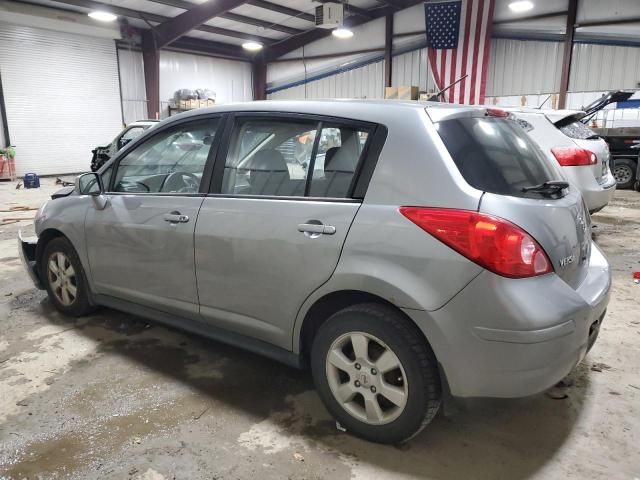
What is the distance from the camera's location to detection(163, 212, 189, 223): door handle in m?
2.65

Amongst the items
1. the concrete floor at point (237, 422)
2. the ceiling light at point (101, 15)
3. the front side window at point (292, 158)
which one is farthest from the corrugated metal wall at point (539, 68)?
the front side window at point (292, 158)

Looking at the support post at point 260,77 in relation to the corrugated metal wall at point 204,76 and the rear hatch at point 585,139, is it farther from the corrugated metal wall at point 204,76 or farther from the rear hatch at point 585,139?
the rear hatch at point 585,139

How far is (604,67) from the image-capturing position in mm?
12867

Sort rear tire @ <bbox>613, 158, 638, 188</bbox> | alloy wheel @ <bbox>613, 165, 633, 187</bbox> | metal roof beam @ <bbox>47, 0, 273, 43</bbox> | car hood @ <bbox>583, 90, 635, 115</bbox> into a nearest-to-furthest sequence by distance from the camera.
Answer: car hood @ <bbox>583, 90, 635, 115</bbox> → rear tire @ <bbox>613, 158, 638, 188</bbox> → alloy wheel @ <bbox>613, 165, 633, 187</bbox> → metal roof beam @ <bbox>47, 0, 273, 43</bbox>

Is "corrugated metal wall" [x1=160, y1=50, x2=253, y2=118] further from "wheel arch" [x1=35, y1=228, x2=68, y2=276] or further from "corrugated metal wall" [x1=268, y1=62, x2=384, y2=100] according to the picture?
"wheel arch" [x1=35, y1=228, x2=68, y2=276]

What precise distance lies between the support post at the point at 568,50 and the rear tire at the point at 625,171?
3403mm

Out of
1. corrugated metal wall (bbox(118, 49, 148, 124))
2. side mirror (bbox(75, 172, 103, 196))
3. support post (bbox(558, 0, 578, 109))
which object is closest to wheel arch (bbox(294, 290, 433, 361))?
side mirror (bbox(75, 172, 103, 196))

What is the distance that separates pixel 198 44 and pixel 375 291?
18.1 metres

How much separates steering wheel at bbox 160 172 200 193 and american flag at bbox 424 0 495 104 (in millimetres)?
12864

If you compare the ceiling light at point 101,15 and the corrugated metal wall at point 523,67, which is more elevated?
the ceiling light at point 101,15

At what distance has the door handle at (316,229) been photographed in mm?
2084

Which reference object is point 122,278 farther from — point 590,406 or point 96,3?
point 96,3

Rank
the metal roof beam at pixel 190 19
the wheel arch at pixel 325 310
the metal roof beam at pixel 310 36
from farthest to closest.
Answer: the metal roof beam at pixel 310 36
the metal roof beam at pixel 190 19
the wheel arch at pixel 325 310

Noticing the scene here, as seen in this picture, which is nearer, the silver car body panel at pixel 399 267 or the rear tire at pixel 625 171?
the silver car body panel at pixel 399 267
